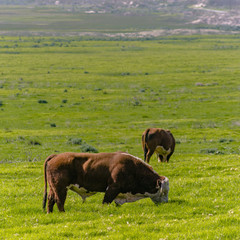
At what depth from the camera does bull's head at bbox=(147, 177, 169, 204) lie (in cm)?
1293

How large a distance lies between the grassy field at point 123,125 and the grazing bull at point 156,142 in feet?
4.74

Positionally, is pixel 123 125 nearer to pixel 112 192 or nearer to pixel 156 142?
pixel 156 142

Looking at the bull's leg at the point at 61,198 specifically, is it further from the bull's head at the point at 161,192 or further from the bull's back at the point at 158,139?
the bull's back at the point at 158,139

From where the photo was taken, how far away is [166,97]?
7100 cm

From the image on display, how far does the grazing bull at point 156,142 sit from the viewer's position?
22969 mm

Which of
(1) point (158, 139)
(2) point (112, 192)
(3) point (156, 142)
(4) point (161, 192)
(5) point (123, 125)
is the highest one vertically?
(2) point (112, 192)

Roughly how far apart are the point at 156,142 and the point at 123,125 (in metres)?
26.7

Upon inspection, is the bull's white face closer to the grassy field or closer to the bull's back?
the grassy field

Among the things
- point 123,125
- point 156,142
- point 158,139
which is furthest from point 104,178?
point 123,125

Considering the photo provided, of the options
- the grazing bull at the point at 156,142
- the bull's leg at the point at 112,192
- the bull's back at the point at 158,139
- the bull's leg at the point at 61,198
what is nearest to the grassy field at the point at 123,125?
the bull's leg at the point at 61,198

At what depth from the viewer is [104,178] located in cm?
1277

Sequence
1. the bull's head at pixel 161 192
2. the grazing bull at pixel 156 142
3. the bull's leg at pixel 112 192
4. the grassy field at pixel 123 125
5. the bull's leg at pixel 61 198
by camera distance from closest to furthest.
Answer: the grassy field at pixel 123 125 → the bull's leg at pixel 61 198 → the bull's leg at pixel 112 192 → the bull's head at pixel 161 192 → the grazing bull at pixel 156 142

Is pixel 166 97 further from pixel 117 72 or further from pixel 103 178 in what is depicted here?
pixel 103 178

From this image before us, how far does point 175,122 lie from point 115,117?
29.3 feet
